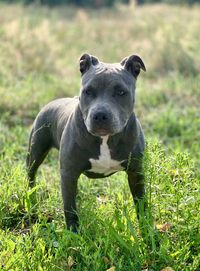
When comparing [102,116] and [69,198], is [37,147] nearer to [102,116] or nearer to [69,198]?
[69,198]

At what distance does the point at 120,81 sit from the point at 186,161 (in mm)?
780

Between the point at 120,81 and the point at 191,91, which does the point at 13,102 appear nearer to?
the point at 191,91

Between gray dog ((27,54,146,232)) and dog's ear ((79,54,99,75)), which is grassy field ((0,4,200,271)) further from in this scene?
dog's ear ((79,54,99,75))

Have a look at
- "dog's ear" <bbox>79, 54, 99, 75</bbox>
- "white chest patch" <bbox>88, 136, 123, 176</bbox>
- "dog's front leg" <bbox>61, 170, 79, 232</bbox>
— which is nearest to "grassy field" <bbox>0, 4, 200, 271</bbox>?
"dog's front leg" <bbox>61, 170, 79, 232</bbox>

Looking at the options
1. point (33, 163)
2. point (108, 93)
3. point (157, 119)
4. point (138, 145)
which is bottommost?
point (157, 119)

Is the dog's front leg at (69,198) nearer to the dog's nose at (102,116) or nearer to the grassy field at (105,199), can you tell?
the grassy field at (105,199)

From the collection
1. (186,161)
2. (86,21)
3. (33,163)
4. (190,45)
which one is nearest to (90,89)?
(186,161)

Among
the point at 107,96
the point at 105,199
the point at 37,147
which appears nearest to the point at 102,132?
the point at 107,96

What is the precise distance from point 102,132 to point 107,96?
0.98 ft

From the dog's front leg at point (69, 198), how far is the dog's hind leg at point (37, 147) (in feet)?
2.61

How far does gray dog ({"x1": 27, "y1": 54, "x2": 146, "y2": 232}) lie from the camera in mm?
4055

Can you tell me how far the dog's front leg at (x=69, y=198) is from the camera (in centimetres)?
438

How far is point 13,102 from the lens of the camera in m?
8.96

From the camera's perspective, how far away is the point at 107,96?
4.14 m
